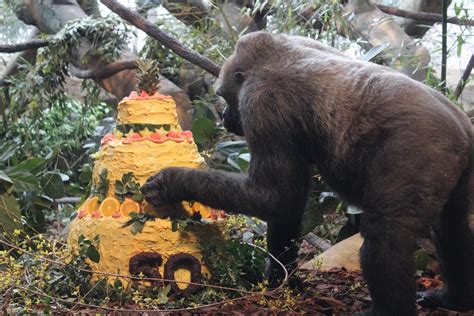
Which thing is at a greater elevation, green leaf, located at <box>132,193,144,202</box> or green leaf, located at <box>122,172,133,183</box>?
green leaf, located at <box>122,172,133,183</box>

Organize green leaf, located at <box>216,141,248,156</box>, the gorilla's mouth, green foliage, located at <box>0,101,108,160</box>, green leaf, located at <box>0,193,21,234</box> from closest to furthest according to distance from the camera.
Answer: the gorilla's mouth
green leaf, located at <box>0,193,21,234</box>
green leaf, located at <box>216,141,248,156</box>
green foliage, located at <box>0,101,108,160</box>

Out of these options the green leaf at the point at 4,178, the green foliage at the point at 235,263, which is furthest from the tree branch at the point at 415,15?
the green leaf at the point at 4,178

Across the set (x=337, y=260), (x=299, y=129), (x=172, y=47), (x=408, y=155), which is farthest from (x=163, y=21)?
(x=408, y=155)

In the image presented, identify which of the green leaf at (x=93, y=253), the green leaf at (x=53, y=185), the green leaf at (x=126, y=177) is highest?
the green leaf at (x=126, y=177)

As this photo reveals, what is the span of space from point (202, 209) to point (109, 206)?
0.53m

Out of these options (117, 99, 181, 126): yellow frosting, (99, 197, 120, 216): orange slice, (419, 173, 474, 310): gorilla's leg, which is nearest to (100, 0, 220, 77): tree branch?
(117, 99, 181, 126): yellow frosting

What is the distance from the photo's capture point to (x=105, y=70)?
22.8 feet

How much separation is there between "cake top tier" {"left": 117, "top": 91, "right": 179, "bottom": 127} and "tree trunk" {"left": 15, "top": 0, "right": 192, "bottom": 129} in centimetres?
287

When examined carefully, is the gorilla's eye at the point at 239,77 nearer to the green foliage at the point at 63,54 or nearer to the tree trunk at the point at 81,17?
the tree trunk at the point at 81,17

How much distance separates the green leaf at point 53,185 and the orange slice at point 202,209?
229 cm

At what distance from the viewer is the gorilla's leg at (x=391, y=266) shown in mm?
3152

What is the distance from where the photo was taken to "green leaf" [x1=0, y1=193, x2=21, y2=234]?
4.85 metres

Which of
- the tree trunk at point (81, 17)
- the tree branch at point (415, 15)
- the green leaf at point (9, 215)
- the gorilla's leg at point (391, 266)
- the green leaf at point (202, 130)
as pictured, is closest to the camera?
the gorilla's leg at point (391, 266)

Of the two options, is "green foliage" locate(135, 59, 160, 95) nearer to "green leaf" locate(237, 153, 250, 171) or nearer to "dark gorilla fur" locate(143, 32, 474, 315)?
"dark gorilla fur" locate(143, 32, 474, 315)
